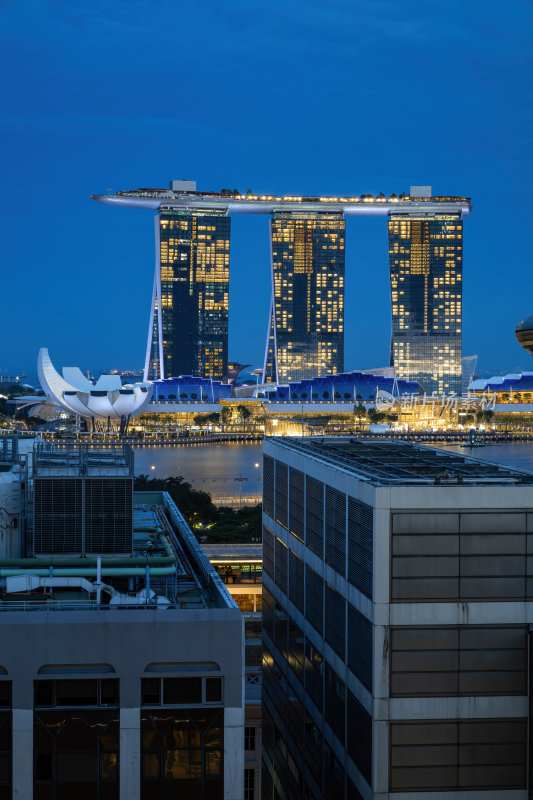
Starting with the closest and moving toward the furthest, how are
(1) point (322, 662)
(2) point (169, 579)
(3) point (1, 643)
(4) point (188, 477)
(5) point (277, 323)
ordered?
(3) point (1, 643) → (2) point (169, 579) → (1) point (322, 662) → (4) point (188, 477) → (5) point (277, 323)

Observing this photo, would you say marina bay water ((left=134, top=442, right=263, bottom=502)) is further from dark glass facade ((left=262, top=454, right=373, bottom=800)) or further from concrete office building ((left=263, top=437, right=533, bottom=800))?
concrete office building ((left=263, top=437, right=533, bottom=800))

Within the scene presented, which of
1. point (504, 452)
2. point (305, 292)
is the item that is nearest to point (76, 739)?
point (504, 452)

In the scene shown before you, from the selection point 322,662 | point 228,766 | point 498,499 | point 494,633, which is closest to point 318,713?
point 322,662

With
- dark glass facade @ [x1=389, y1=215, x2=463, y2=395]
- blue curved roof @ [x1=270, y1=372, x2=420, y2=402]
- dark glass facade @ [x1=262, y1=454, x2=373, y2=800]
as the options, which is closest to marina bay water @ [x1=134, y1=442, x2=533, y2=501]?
dark glass facade @ [x1=262, y1=454, x2=373, y2=800]

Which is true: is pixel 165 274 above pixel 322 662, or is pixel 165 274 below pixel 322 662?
above

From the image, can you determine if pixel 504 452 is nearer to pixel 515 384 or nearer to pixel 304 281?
pixel 515 384

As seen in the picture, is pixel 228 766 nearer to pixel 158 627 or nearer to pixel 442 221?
pixel 158 627
